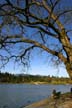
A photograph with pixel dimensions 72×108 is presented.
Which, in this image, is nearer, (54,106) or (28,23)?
(54,106)

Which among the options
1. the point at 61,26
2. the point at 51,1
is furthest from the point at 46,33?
the point at 51,1

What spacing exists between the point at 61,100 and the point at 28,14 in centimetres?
548

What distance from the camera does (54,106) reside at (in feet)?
52.7

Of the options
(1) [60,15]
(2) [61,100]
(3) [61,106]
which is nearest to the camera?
(3) [61,106]

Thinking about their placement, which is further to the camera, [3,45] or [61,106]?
[3,45]

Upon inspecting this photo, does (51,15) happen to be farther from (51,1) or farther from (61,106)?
(61,106)

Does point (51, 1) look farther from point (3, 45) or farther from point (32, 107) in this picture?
point (32, 107)

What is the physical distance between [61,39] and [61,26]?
0.83 meters

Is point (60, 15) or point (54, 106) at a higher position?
point (60, 15)

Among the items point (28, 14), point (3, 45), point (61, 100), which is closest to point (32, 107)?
point (61, 100)

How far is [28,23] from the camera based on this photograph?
1847 cm

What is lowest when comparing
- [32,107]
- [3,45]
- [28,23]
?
[32,107]

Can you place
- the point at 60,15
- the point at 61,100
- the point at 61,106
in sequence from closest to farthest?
1. the point at 61,106
2. the point at 61,100
3. the point at 60,15

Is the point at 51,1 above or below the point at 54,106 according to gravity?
above
